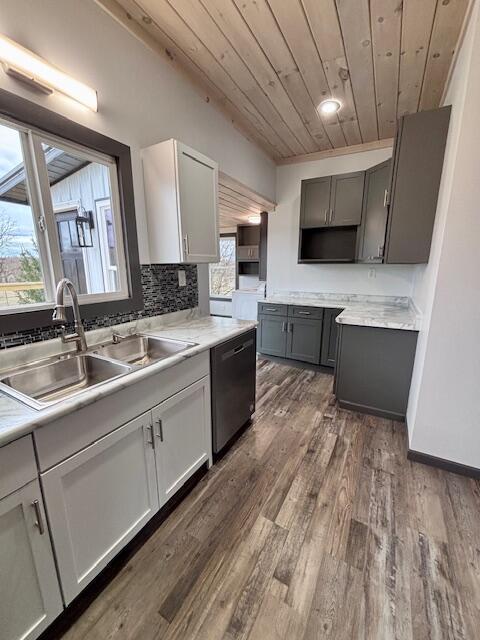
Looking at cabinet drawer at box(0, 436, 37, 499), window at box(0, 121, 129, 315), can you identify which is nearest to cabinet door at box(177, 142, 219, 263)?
window at box(0, 121, 129, 315)

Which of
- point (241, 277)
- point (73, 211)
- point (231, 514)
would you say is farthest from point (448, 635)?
point (241, 277)

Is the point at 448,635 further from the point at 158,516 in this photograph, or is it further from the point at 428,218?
the point at 428,218

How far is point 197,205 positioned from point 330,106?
1604 mm

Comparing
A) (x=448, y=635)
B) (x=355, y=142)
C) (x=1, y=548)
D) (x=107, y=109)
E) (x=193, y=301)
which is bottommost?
(x=448, y=635)

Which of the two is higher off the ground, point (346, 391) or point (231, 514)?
point (346, 391)

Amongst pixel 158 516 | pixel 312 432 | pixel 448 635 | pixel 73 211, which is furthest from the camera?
pixel 312 432

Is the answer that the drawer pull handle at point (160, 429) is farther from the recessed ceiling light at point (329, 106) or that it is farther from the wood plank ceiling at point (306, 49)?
the recessed ceiling light at point (329, 106)

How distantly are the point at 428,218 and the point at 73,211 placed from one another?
7.84 ft

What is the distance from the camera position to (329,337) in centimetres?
320

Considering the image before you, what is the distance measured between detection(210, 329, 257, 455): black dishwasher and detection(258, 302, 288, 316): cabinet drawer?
1.44 m

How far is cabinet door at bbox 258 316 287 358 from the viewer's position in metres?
3.50

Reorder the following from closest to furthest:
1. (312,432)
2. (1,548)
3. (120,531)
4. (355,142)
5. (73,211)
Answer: (1,548) < (120,531) < (73,211) < (312,432) < (355,142)

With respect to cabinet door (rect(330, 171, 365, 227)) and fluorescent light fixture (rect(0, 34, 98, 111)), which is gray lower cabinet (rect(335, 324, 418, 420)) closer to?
cabinet door (rect(330, 171, 365, 227))

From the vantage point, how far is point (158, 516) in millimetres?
1431
